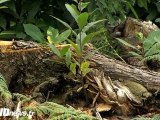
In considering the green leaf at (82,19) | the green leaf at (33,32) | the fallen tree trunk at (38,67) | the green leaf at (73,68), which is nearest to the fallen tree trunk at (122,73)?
the fallen tree trunk at (38,67)

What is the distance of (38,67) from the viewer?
3.37m

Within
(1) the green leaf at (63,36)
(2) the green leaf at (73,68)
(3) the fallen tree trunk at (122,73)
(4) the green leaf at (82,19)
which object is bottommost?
(3) the fallen tree trunk at (122,73)

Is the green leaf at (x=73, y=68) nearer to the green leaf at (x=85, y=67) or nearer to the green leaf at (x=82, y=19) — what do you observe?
the green leaf at (x=85, y=67)

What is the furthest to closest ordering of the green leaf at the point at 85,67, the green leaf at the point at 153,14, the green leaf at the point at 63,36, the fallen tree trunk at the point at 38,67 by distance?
the green leaf at the point at 153,14, the green leaf at the point at 63,36, the fallen tree trunk at the point at 38,67, the green leaf at the point at 85,67

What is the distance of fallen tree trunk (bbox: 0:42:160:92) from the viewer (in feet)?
10.8

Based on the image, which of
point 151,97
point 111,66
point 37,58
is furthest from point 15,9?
point 151,97

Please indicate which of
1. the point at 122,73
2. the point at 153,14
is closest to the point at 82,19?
the point at 122,73

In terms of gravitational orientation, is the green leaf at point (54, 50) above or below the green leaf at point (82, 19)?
below

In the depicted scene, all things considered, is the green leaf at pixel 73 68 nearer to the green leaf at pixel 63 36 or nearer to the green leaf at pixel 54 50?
the green leaf at pixel 54 50

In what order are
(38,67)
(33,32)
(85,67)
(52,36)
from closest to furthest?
(85,67), (38,67), (52,36), (33,32)

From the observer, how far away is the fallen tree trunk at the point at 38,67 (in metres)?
3.30

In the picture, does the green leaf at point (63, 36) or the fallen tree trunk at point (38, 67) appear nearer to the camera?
the fallen tree trunk at point (38, 67)

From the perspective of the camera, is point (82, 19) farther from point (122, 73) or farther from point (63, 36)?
point (122, 73)

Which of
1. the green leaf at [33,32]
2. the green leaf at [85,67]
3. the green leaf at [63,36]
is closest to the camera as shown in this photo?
the green leaf at [85,67]
